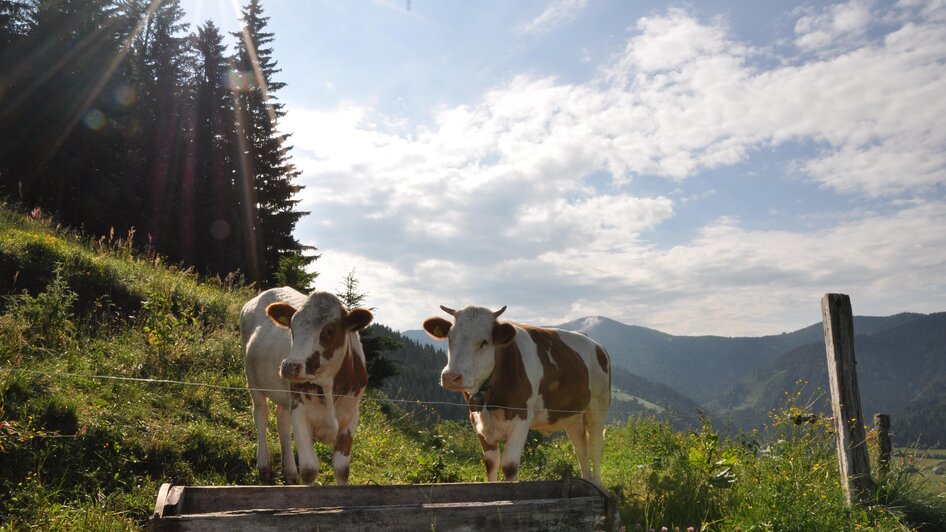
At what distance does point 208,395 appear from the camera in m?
8.41

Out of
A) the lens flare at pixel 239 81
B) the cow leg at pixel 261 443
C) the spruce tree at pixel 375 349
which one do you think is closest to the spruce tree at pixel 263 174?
the lens flare at pixel 239 81

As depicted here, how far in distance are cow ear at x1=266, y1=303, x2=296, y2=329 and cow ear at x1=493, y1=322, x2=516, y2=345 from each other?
2065 millimetres

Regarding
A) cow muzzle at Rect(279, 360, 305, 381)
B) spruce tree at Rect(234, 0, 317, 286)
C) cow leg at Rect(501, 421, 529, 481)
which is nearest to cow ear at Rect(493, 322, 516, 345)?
cow leg at Rect(501, 421, 529, 481)

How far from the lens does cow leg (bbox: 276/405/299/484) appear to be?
635cm

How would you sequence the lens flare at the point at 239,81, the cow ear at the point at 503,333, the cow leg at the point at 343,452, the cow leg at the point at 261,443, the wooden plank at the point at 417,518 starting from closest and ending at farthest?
the wooden plank at the point at 417,518, the cow leg at the point at 343,452, the cow ear at the point at 503,333, the cow leg at the point at 261,443, the lens flare at the point at 239,81

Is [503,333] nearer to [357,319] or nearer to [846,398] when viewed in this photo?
[357,319]

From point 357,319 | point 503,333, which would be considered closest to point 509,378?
point 503,333

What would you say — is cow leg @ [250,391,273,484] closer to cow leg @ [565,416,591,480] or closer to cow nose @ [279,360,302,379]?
cow nose @ [279,360,302,379]

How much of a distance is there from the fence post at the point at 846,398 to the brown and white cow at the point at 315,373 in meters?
5.34

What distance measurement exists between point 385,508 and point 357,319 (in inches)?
91.0

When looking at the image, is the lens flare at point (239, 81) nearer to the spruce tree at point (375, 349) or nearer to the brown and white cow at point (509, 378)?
the spruce tree at point (375, 349)

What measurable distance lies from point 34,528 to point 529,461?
7.11 m

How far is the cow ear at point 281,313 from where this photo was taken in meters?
5.76

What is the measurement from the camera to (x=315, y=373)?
5297mm
